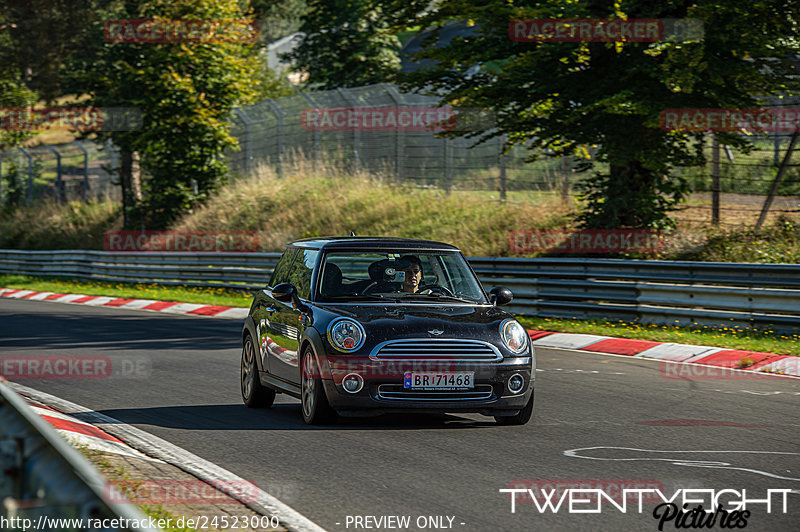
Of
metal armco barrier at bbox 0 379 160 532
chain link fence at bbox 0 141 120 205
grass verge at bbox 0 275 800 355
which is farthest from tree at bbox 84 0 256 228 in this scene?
metal armco barrier at bbox 0 379 160 532

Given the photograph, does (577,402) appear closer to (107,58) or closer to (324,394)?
(324,394)

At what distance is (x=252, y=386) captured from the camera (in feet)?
32.4

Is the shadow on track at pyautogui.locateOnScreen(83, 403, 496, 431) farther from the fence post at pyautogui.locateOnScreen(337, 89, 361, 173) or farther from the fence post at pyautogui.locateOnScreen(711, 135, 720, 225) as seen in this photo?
the fence post at pyautogui.locateOnScreen(337, 89, 361, 173)

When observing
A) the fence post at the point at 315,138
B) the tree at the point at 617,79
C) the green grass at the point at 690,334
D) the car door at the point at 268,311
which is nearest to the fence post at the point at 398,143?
the fence post at the point at 315,138

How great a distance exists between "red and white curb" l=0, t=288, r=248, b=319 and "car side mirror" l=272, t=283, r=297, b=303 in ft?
39.6

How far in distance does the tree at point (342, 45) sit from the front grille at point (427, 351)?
123 ft

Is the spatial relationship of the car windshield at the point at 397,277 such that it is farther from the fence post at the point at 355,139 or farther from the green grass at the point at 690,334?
the fence post at the point at 355,139

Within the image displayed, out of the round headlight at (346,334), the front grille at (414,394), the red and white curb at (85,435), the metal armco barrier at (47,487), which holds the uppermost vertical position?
the metal armco barrier at (47,487)

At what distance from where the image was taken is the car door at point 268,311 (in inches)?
379

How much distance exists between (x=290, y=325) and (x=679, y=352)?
6.58 metres

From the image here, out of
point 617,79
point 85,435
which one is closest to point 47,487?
point 85,435

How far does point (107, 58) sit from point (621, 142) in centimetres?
2178

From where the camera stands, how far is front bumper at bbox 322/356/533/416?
8156 mm

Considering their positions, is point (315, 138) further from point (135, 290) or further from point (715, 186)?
point (715, 186)
